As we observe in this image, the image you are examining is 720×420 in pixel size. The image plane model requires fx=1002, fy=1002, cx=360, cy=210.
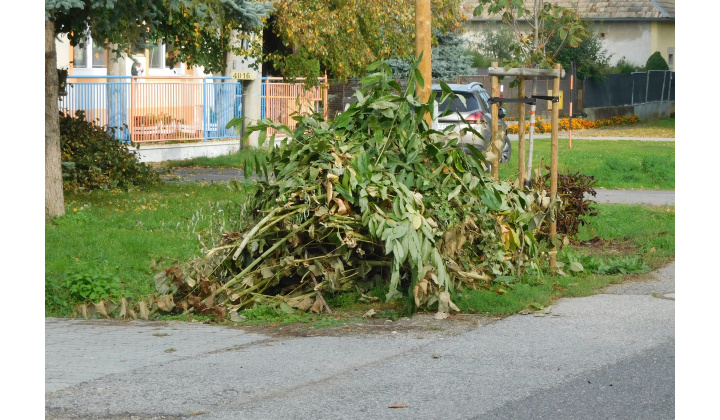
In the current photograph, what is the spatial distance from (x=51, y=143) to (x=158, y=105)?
413 inches

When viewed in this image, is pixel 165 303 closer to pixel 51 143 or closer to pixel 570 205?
pixel 570 205

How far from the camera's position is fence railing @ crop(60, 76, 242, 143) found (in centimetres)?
2119

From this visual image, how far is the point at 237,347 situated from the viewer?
679 centimetres

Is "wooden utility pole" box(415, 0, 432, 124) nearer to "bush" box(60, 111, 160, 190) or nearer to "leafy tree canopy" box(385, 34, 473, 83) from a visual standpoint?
"bush" box(60, 111, 160, 190)

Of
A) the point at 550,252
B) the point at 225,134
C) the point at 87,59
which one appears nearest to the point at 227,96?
the point at 225,134

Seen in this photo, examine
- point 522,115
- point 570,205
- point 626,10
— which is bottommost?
point 570,205

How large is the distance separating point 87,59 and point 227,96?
421 cm

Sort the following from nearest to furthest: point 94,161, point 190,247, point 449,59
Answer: point 190,247
point 94,161
point 449,59

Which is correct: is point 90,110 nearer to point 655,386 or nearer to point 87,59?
point 87,59

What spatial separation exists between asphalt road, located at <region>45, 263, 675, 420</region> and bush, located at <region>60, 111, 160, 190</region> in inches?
323

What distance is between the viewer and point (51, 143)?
12.8 m

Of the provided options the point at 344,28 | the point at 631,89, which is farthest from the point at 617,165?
the point at 631,89

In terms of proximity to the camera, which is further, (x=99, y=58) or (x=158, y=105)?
(x=99, y=58)

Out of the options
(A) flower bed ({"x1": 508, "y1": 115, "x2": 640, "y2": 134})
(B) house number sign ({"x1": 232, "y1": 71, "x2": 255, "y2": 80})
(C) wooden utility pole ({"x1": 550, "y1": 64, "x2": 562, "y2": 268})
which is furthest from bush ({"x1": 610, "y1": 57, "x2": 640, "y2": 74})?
(C) wooden utility pole ({"x1": 550, "y1": 64, "x2": 562, "y2": 268})
